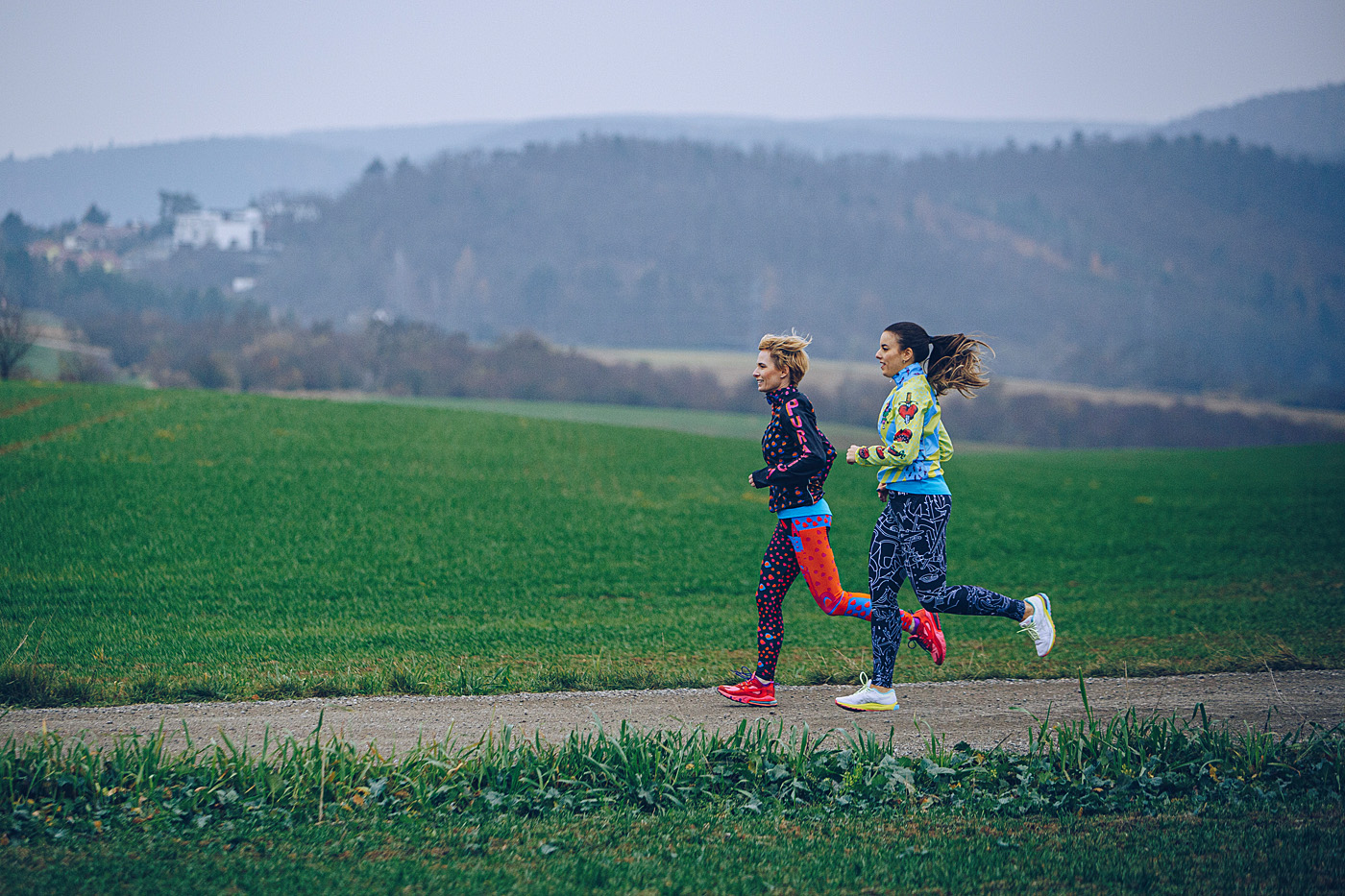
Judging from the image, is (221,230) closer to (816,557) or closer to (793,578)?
(793,578)

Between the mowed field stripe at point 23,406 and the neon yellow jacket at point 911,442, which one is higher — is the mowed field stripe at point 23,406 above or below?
below

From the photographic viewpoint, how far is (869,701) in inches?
255

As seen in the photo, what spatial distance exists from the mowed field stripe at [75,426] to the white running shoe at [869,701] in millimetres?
17596

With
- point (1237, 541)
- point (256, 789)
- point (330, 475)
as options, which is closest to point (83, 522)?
point (330, 475)

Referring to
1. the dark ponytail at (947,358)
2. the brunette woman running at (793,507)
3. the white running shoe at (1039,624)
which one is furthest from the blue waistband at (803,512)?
the white running shoe at (1039,624)

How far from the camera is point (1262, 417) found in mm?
106625

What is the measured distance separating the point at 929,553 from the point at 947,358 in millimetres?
1205

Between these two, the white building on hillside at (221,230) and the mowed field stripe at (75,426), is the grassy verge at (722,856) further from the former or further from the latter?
the white building on hillside at (221,230)

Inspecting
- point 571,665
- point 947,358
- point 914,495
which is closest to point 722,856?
point 914,495

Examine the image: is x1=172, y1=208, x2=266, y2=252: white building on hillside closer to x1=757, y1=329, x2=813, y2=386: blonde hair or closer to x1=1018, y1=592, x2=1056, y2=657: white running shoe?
Result: x1=757, y1=329, x2=813, y2=386: blonde hair

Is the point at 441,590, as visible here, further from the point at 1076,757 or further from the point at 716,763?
the point at 1076,757

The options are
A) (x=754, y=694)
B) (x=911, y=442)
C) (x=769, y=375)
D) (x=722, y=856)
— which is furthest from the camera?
(x=754, y=694)

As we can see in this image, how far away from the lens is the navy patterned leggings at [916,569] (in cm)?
620

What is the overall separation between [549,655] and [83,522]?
9019mm
